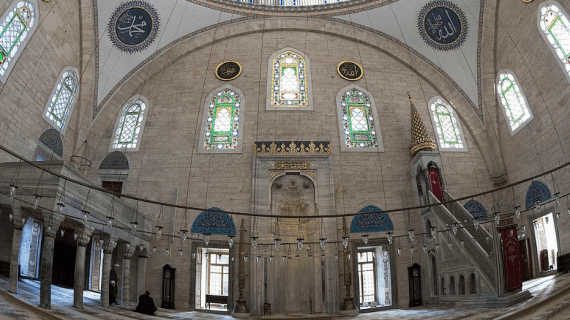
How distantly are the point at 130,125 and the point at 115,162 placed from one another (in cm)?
138

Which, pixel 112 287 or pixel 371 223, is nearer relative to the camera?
pixel 112 287

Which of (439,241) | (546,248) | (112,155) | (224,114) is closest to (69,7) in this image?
(112,155)

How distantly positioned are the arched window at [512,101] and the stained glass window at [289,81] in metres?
5.81

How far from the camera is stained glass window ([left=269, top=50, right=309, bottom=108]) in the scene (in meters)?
13.7

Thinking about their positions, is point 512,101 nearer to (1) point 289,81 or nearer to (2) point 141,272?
(1) point 289,81

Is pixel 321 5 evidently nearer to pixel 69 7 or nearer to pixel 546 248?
pixel 69 7

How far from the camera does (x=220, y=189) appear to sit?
487 inches

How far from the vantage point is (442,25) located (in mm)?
13680

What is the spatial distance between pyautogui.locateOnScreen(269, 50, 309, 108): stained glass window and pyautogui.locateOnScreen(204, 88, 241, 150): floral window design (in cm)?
119

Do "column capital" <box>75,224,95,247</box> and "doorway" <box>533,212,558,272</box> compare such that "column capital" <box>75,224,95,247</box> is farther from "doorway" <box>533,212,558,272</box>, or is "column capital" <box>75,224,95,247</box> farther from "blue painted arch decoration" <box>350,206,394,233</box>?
"doorway" <box>533,212,558,272</box>

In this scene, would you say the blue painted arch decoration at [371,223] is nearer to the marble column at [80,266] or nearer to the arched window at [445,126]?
the arched window at [445,126]

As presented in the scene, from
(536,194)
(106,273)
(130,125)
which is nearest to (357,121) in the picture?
(536,194)

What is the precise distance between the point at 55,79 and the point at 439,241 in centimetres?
1073

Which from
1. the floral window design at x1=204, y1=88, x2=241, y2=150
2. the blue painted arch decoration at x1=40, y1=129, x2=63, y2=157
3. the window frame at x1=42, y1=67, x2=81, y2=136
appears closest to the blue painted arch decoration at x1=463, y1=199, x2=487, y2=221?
the floral window design at x1=204, y1=88, x2=241, y2=150
